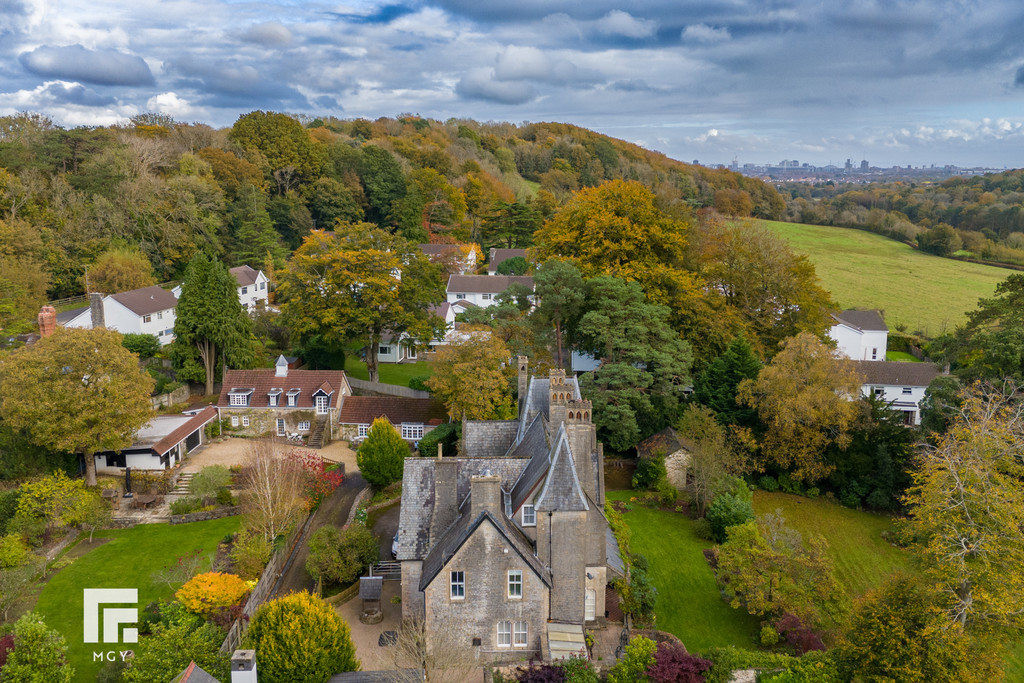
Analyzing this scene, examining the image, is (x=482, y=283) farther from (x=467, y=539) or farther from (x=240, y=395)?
(x=467, y=539)

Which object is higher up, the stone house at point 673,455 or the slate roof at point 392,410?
the slate roof at point 392,410

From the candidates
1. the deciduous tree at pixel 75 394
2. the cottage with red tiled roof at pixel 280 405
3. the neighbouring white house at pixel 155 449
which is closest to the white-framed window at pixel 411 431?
the cottage with red tiled roof at pixel 280 405

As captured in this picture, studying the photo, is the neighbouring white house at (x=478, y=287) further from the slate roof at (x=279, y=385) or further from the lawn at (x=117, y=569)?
the lawn at (x=117, y=569)

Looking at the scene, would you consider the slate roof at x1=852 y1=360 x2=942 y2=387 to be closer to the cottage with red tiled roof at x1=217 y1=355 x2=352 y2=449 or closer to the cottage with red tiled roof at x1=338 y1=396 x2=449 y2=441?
the cottage with red tiled roof at x1=338 y1=396 x2=449 y2=441

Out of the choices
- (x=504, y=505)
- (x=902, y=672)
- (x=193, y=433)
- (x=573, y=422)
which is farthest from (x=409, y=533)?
(x=193, y=433)

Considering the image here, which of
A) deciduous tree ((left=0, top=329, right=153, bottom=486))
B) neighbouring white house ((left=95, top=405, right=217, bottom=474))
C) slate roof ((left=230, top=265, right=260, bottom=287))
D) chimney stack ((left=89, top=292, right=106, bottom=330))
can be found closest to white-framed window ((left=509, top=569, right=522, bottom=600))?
deciduous tree ((left=0, top=329, right=153, bottom=486))
